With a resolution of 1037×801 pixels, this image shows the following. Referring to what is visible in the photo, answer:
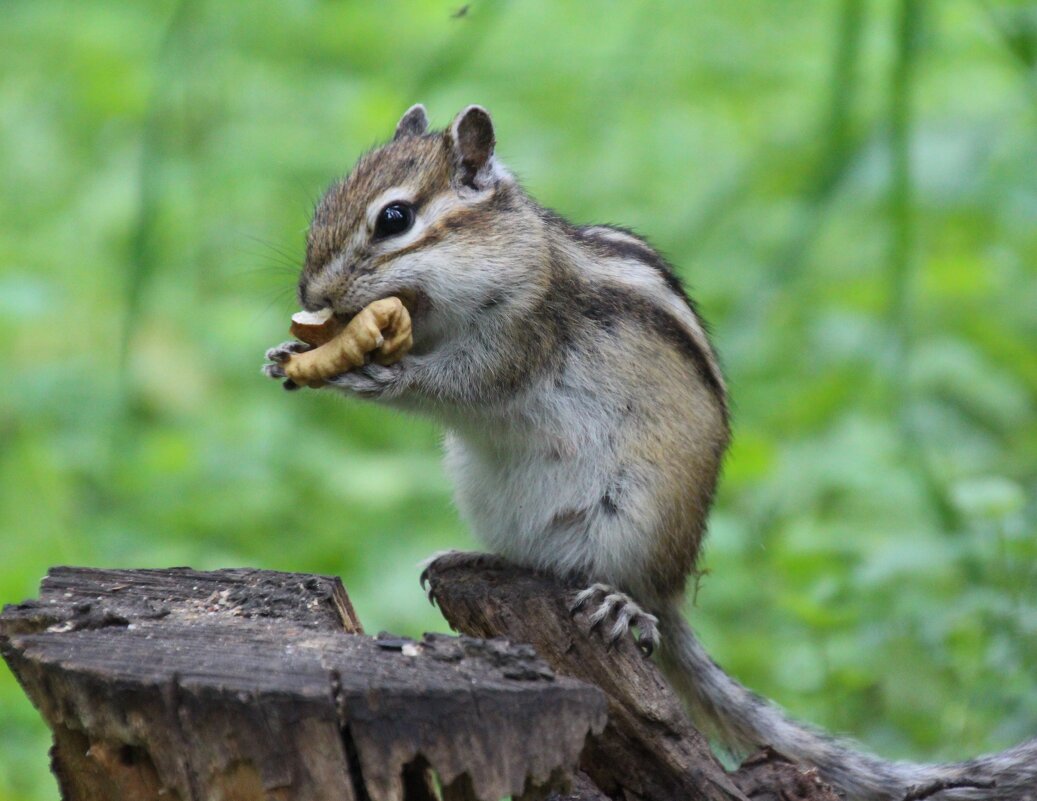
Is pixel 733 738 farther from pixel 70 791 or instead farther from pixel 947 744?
pixel 70 791

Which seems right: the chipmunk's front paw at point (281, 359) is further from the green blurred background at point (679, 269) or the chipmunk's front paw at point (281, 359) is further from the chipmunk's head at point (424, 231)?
the green blurred background at point (679, 269)

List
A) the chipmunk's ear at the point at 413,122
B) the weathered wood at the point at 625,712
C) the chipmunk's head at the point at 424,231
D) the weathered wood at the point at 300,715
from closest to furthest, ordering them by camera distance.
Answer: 1. the weathered wood at the point at 300,715
2. the weathered wood at the point at 625,712
3. the chipmunk's head at the point at 424,231
4. the chipmunk's ear at the point at 413,122

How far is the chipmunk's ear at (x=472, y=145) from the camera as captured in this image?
316 centimetres

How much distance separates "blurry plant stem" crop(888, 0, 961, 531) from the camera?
300 cm

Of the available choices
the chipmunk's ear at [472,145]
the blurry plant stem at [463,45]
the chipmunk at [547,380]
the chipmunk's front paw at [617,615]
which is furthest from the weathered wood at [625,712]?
the blurry plant stem at [463,45]

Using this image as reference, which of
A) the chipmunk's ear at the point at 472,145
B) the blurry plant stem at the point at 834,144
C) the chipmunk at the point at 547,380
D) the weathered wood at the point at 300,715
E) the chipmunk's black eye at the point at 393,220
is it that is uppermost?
the chipmunk's ear at the point at 472,145

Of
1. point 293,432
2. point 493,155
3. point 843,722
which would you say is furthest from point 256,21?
point 843,722

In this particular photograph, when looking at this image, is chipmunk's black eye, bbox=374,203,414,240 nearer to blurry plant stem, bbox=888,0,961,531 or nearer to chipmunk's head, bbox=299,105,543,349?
chipmunk's head, bbox=299,105,543,349

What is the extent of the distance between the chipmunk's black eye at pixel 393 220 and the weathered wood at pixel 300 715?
3.50ft

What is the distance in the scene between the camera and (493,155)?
3.25 meters

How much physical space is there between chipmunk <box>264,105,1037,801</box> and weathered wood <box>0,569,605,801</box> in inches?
36.9

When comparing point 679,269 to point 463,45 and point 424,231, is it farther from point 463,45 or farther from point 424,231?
point 424,231

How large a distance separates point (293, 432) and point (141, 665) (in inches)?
143

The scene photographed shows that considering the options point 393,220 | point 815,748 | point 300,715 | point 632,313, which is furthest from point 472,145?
point 300,715
